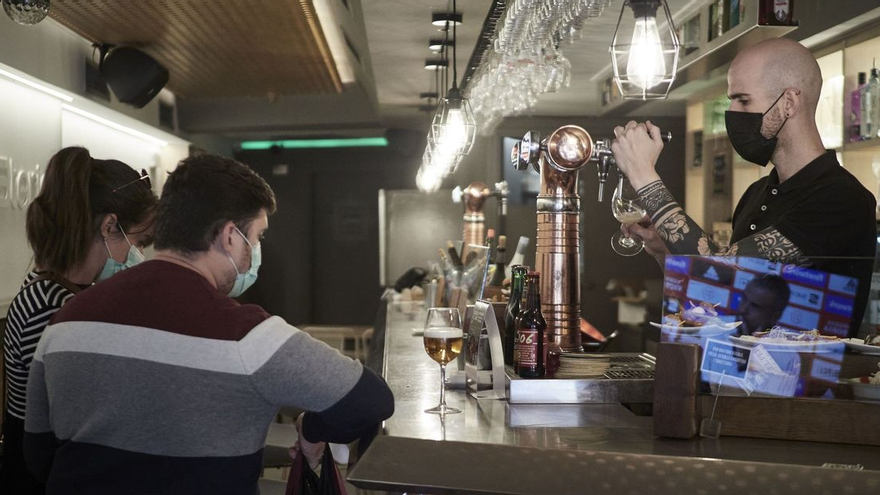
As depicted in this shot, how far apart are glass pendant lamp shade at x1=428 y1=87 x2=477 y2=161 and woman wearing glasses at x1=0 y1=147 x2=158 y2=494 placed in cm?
162

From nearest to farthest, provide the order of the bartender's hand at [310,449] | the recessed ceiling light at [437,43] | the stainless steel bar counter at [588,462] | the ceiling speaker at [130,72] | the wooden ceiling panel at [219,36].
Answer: the stainless steel bar counter at [588,462], the bartender's hand at [310,449], the wooden ceiling panel at [219,36], the recessed ceiling light at [437,43], the ceiling speaker at [130,72]

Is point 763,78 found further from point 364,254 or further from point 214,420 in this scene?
point 364,254

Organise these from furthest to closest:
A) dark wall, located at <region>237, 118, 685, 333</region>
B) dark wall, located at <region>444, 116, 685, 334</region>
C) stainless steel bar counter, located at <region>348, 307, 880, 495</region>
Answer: dark wall, located at <region>237, 118, 685, 333</region> < dark wall, located at <region>444, 116, 685, 334</region> < stainless steel bar counter, located at <region>348, 307, 880, 495</region>

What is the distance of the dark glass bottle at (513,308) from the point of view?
223 cm

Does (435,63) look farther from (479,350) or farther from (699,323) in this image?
(699,323)

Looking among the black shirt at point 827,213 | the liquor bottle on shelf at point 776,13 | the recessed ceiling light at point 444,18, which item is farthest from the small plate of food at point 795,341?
the recessed ceiling light at point 444,18

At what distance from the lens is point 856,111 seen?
13.6 feet

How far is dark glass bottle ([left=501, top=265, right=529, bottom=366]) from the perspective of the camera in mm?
2229

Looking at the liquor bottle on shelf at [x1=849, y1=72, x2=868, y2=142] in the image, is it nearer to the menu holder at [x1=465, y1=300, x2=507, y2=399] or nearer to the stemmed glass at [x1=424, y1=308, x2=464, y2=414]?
the menu holder at [x1=465, y1=300, x2=507, y2=399]

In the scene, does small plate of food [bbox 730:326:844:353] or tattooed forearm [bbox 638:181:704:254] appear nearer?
small plate of food [bbox 730:326:844:353]

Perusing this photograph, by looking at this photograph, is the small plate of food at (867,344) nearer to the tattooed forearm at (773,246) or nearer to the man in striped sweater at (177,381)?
the tattooed forearm at (773,246)

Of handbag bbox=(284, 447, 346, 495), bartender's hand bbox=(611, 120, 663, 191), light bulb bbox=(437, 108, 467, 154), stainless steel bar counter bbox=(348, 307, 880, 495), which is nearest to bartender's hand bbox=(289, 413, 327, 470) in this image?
handbag bbox=(284, 447, 346, 495)

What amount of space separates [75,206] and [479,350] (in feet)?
3.68

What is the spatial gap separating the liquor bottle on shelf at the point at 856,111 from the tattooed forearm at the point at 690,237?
241 centimetres
